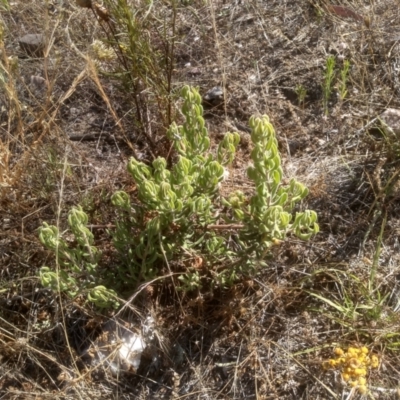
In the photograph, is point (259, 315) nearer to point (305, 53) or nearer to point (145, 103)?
point (145, 103)

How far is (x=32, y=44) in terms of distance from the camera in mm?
3113

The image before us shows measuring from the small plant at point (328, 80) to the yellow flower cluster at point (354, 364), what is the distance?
3.80 ft

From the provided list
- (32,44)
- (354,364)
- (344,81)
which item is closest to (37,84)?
(32,44)

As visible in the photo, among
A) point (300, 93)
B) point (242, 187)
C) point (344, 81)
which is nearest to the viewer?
point (242, 187)

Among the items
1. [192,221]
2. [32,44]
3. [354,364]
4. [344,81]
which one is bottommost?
[354,364]

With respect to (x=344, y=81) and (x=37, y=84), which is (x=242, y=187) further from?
(x=37, y=84)

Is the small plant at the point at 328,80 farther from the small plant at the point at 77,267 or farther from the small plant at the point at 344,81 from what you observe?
the small plant at the point at 77,267

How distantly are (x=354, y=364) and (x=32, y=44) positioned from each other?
7.44 feet

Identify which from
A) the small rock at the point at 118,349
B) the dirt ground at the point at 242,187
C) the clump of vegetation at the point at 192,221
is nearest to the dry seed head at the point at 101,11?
the dirt ground at the point at 242,187

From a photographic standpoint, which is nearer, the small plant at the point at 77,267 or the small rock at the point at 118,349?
the small plant at the point at 77,267

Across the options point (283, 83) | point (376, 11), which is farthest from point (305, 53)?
point (376, 11)

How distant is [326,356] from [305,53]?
1542 millimetres

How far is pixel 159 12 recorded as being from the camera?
3064 mm

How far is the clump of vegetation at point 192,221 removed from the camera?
1819mm
